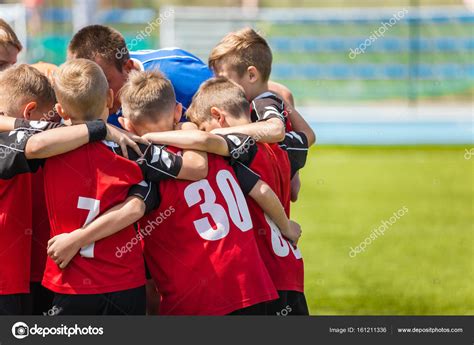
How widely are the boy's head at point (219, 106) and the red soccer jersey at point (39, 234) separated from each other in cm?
68

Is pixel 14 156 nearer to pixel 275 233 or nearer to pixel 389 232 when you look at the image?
pixel 275 233

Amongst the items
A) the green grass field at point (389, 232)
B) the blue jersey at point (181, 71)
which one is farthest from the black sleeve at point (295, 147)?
the green grass field at point (389, 232)

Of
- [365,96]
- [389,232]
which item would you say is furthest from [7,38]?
[365,96]

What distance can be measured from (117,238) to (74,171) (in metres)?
0.29

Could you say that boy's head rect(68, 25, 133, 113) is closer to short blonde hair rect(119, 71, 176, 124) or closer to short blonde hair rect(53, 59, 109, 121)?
short blonde hair rect(119, 71, 176, 124)

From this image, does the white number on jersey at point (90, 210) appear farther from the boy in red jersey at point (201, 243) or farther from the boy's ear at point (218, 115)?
the boy's ear at point (218, 115)

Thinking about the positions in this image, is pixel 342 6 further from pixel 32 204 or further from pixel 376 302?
pixel 32 204

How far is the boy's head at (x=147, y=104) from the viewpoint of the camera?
129 inches

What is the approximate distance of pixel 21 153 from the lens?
10.1 feet

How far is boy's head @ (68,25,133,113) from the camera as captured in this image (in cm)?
367

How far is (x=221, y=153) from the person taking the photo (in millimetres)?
3266

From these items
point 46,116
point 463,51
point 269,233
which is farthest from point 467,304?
point 463,51

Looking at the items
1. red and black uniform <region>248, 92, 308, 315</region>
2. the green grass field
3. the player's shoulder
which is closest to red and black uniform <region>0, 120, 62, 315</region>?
red and black uniform <region>248, 92, 308, 315</region>

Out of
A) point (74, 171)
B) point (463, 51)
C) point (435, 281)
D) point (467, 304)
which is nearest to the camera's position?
point (74, 171)
